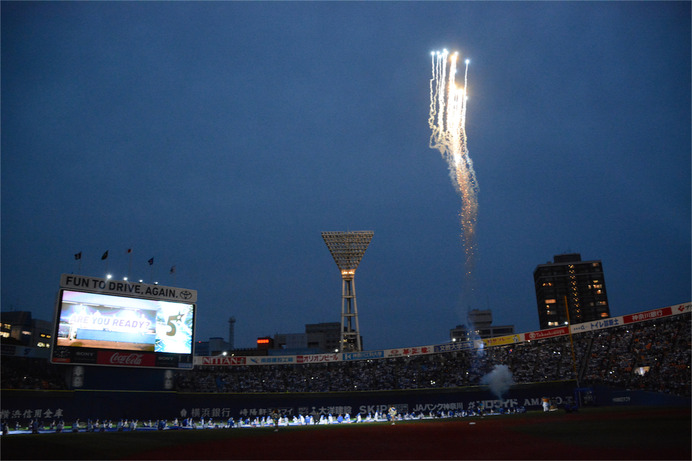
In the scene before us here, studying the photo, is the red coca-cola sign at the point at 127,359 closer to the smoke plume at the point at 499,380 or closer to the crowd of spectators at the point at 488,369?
the crowd of spectators at the point at 488,369

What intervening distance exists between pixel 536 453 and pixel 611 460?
2.82 meters

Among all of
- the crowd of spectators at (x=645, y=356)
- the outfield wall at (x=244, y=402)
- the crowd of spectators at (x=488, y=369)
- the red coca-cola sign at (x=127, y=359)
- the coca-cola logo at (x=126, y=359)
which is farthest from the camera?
the coca-cola logo at (x=126, y=359)

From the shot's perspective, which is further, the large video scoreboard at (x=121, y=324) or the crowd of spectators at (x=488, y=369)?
the crowd of spectators at (x=488, y=369)

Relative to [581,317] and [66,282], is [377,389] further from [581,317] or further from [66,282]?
[581,317]

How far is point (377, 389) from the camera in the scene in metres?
63.2

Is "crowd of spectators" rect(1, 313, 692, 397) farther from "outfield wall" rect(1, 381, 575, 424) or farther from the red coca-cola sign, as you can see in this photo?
the red coca-cola sign

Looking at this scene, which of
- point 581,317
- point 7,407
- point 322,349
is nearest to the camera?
point 7,407

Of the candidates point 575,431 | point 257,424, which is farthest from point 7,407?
point 575,431

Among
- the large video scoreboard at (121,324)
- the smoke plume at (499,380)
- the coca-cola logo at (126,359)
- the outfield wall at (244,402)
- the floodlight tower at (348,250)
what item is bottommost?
the outfield wall at (244,402)

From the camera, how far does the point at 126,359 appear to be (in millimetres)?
50281

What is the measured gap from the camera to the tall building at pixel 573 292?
178000 millimetres

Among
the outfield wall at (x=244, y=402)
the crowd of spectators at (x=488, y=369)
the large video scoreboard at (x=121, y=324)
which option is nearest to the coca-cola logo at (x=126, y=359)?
the large video scoreboard at (x=121, y=324)

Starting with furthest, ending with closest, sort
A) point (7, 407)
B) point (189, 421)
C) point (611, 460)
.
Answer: point (189, 421)
point (7, 407)
point (611, 460)

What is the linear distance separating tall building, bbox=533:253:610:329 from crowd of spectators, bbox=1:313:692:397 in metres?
126
